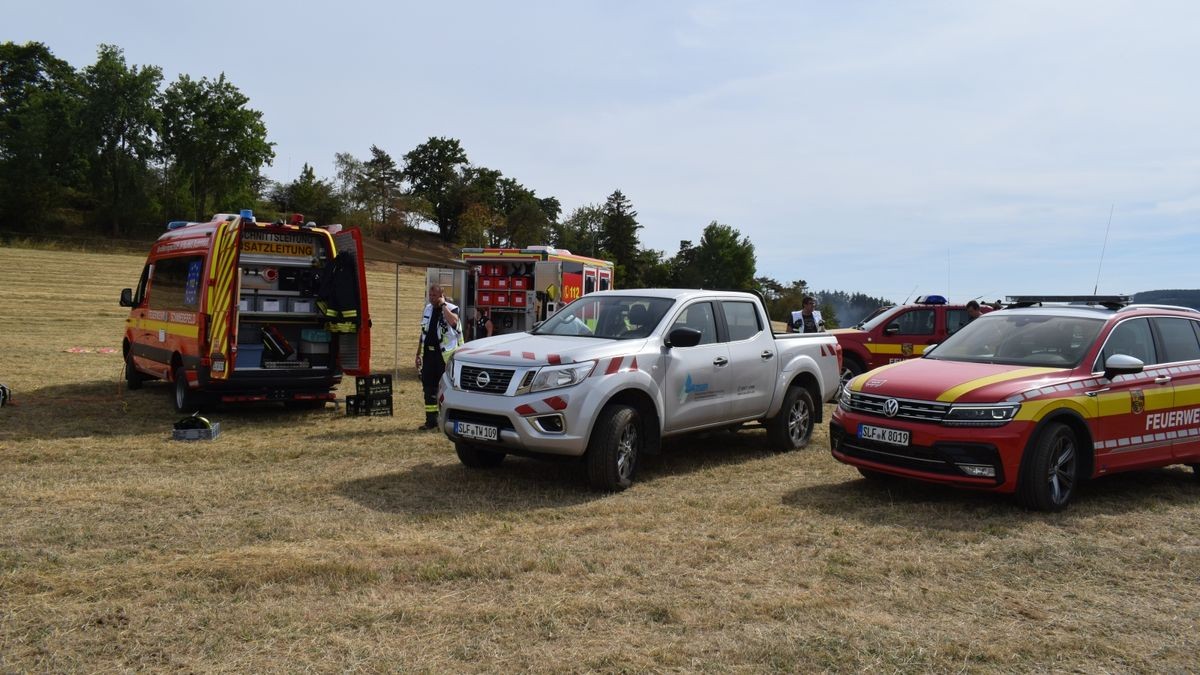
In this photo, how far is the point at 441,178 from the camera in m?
81.1

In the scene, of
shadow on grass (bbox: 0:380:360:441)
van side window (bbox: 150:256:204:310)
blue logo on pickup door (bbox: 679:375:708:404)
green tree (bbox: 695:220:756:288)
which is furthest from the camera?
green tree (bbox: 695:220:756:288)

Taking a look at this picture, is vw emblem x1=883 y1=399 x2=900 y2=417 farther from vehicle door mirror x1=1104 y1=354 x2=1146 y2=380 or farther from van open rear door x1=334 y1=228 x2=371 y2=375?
van open rear door x1=334 y1=228 x2=371 y2=375

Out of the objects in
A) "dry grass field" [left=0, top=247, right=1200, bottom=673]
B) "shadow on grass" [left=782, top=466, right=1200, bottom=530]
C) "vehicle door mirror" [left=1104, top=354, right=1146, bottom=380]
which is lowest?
"dry grass field" [left=0, top=247, right=1200, bottom=673]

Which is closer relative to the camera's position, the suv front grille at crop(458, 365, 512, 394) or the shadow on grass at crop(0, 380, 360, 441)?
the suv front grille at crop(458, 365, 512, 394)

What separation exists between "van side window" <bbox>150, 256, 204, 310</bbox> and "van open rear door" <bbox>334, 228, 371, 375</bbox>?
182 cm

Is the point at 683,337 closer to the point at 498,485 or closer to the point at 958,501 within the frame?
the point at 498,485

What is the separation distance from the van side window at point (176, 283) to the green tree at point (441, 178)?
62.9 m

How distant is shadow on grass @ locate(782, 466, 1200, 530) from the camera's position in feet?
20.7

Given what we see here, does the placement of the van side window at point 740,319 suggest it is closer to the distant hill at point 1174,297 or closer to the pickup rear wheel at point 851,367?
the distant hill at point 1174,297

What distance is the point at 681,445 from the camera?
31.8 ft

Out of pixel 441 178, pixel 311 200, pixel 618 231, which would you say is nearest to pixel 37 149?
pixel 311 200

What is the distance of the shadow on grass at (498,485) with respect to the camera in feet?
21.7

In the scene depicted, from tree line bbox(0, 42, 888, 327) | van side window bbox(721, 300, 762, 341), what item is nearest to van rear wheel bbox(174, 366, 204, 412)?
van side window bbox(721, 300, 762, 341)

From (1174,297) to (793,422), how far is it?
14.5ft
